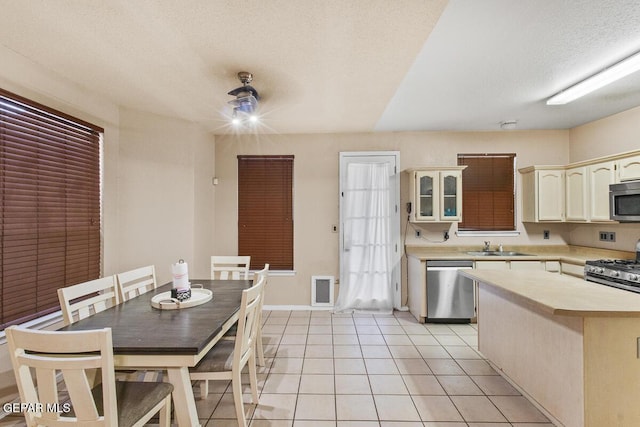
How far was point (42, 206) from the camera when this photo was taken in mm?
2455

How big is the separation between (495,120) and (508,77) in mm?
1320

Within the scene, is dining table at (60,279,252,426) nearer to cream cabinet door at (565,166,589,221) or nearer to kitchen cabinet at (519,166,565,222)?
kitchen cabinet at (519,166,565,222)

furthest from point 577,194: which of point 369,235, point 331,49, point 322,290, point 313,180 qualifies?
point 331,49

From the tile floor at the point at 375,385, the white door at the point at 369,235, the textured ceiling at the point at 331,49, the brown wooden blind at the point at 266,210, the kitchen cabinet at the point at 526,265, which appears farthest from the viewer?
the brown wooden blind at the point at 266,210

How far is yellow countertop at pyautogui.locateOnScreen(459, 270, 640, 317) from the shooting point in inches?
61.7

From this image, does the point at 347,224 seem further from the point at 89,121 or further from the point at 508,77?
the point at 89,121

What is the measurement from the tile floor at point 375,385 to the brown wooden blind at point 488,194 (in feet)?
5.08

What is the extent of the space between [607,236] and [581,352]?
2921 mm

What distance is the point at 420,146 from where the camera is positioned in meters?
4.33

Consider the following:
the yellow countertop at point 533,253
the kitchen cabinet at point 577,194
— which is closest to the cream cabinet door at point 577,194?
the kitchen cabinet at point 577,194

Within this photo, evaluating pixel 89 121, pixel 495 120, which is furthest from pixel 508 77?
pixel 89 121

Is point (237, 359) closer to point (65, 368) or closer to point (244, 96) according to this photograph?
point (65, 368)

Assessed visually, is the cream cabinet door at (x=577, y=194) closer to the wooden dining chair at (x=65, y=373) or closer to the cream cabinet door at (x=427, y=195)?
the cream cabinet door at (x=427, y=195)

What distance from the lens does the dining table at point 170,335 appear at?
4.82ft
